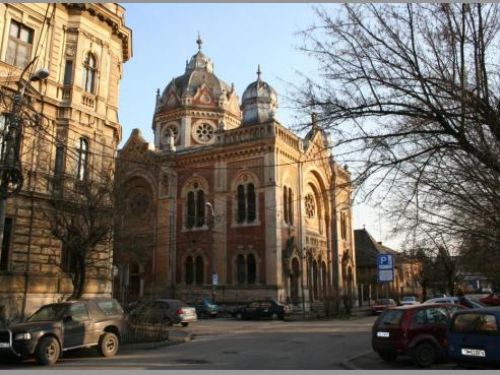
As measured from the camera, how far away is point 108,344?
1434 cm

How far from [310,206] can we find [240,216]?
831cm

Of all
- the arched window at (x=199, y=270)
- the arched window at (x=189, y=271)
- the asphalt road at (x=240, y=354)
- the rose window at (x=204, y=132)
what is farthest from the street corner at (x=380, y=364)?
the rose window at (x=204, y=132)

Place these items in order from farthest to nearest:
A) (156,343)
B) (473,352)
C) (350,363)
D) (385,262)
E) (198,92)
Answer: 1. (198,92)
2. (385,262)
3. (156,343)
4. (350,363)
5. (473,352)

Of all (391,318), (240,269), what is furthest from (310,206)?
(391,318)

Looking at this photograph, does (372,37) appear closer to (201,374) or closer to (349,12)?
(349,12)

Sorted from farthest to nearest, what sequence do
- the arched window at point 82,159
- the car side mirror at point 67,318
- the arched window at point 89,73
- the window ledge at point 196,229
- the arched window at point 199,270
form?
the window ledge at point 196,229
the arched window at point 199,270
the arched window at point 89,73
the arched window at point 82,159
the car side mirror at point 67,318

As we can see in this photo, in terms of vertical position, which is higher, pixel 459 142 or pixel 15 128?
pixel 15 128

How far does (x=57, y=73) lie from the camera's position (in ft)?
73.8

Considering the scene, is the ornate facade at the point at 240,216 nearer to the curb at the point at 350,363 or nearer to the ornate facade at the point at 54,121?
the ornate facade at the point at 54,121

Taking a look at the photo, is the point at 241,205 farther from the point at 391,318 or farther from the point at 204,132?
the point at 391,318

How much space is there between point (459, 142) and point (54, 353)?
35.2ft

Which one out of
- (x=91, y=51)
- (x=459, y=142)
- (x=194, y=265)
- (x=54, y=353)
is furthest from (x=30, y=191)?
(x=194, y=265)

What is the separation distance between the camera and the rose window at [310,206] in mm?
44578

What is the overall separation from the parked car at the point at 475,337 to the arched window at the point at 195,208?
3161 cm
